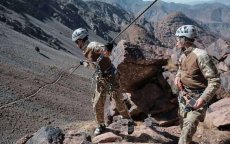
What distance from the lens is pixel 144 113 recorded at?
1495cm

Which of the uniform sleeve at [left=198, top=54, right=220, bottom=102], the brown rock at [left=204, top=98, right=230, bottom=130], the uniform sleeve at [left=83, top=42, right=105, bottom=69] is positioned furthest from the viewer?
the brown rock at [left=204, top=98, right=230, bottom=130]

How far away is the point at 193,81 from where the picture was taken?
8648mm

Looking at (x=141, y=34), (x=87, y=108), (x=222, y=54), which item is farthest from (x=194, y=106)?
(x=141, y=34)

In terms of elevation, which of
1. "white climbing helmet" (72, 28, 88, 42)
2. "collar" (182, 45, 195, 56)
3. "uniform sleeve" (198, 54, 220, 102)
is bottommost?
"uniform sleeve" (198, 54, 220, 102)

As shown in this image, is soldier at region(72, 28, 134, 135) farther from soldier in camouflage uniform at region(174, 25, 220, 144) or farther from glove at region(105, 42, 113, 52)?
soldier in camouflage uniform at region(174, 25, 220, 144)

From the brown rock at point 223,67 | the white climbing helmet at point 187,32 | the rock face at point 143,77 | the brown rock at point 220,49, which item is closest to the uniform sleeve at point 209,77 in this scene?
the white climbing helmet at point 187,32

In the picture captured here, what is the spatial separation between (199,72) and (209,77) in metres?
0.46

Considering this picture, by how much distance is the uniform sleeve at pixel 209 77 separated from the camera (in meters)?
8.02

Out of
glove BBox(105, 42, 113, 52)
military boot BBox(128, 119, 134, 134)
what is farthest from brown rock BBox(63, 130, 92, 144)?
glove BBox(105, 42, 113, 52)

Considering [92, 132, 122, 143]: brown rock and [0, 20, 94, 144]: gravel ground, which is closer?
[92, 132, 122, 143]: brown rock

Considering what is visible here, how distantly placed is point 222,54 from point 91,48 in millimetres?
11589

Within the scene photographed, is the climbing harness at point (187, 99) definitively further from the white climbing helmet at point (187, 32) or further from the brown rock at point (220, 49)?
the brown rock at point (220, 49)

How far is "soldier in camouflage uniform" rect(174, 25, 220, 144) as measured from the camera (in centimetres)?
806

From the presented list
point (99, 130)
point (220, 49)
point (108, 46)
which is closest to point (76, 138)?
point (99, 130)
